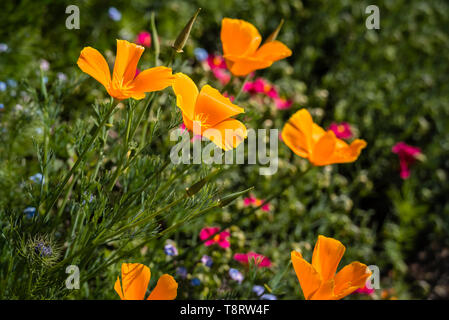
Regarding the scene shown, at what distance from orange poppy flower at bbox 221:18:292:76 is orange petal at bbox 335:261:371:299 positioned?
0.54 m

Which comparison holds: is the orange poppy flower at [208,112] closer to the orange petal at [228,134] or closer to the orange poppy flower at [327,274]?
the orange petal at [228,134]

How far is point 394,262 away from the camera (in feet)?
7.43

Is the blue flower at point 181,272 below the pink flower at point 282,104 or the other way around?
below

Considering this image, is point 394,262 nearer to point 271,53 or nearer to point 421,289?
point 421,289

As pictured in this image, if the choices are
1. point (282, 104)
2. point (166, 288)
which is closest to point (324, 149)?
point (166, 288)

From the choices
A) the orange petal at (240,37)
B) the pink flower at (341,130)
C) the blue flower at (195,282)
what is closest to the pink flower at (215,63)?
the pink flower at (341,130)

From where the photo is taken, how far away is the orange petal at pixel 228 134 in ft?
3.04

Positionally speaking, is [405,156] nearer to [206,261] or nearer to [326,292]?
[206,261]

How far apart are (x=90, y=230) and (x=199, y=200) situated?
0.26 m

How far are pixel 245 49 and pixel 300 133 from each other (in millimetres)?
295

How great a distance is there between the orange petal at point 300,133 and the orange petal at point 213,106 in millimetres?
183

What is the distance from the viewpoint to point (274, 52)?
3.91ft

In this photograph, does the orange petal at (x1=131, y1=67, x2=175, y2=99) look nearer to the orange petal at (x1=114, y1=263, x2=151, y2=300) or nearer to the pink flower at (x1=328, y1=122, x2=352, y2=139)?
the orange petal at (x1=114, y1=263, x2=151, y2=300)

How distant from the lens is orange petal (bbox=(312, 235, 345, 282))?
971 millimetres
